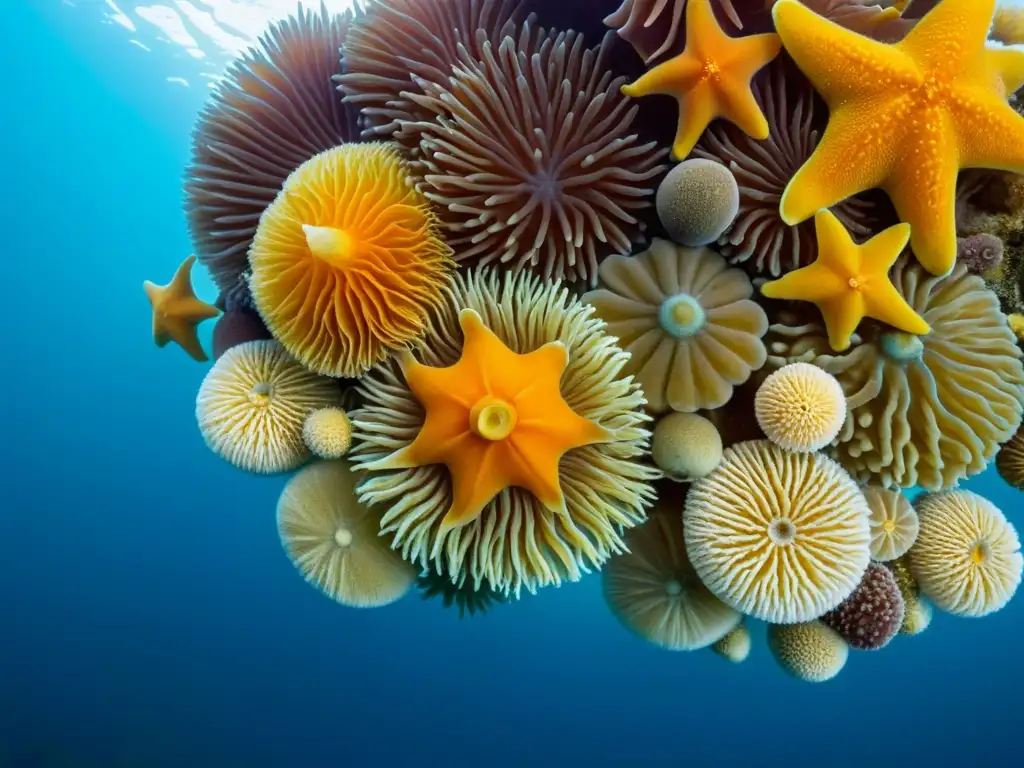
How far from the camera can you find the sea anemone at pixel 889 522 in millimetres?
2426

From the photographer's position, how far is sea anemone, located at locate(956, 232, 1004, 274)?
2363 mm

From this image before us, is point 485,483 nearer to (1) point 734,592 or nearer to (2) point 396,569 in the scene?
(2) point 396,569

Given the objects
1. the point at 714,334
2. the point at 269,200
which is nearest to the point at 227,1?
the point at 269,200

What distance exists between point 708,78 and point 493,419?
4.56 ft

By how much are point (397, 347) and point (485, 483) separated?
605 mm

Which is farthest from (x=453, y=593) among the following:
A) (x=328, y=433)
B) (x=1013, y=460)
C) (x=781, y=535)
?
(x=1013, y=460)

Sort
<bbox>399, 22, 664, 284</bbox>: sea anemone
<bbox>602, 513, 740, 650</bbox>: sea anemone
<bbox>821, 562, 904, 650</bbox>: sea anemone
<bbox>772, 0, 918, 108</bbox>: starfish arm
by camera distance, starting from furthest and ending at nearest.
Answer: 1. <bbox>602, 513, 740, 650</bbox>: sea anemone
2. <bbox>821, 562, 904, 650</bbox>: sea anemone
3. <bbox>399, 22, 664, 284</bbox>: sea anemone
4. <bbox>772, 0, 918, 108</bbox>: starfish arm

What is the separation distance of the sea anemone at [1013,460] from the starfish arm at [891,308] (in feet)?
3.31

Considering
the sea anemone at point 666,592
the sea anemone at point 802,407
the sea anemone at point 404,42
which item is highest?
the sea anemone at point 404,42

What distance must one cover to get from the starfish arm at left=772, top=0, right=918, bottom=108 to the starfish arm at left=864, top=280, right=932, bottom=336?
0.70 metres

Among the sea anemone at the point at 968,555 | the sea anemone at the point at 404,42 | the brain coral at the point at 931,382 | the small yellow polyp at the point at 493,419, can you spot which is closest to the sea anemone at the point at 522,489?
the small yellow polyp at the point at 493,419

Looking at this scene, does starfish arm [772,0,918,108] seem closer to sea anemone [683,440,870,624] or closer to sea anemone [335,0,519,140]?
sea anemone [335,0,519,140]

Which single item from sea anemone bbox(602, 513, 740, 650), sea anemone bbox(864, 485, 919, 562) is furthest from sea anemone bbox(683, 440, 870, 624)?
sea anemone bbox(602, 513, 740, 650)

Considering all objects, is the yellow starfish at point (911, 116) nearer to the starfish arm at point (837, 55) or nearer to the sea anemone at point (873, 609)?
the starfish arm at point (837, 55)
